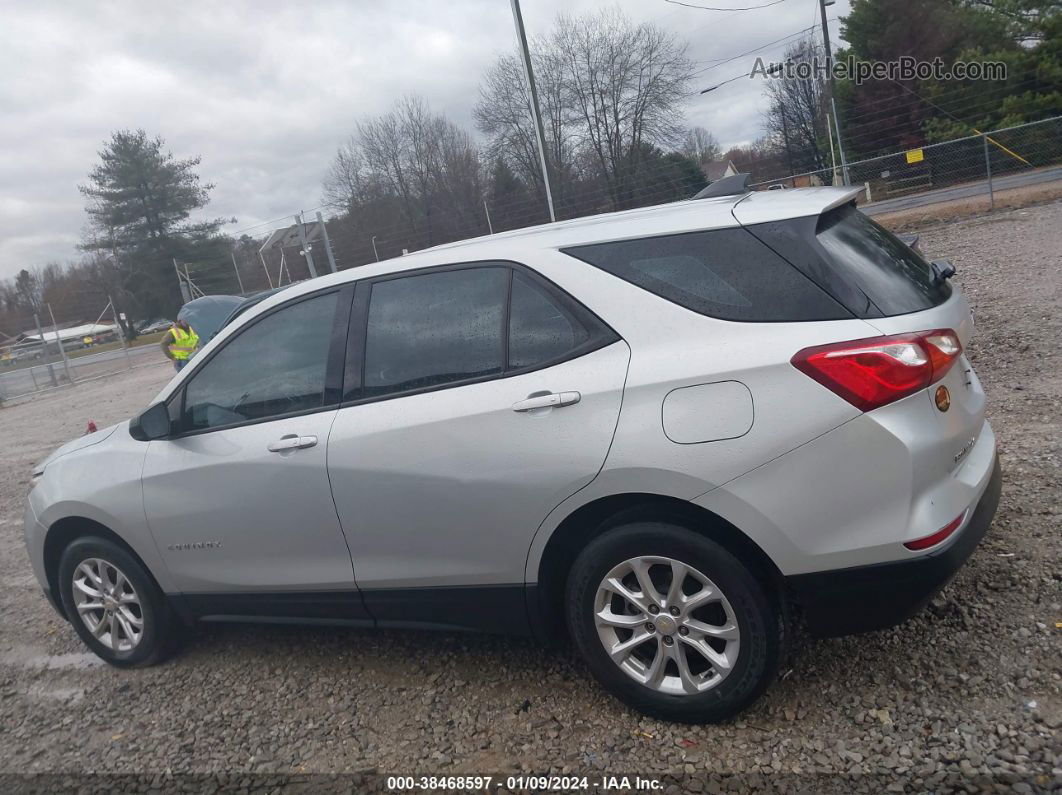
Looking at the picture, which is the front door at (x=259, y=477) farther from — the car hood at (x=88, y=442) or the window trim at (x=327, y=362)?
the car hood at (x=88, y=442)

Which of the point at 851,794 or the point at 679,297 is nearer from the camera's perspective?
the point at 851,794

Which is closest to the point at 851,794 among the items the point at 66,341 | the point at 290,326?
the point at 290,326

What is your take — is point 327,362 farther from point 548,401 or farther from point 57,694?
point 57,694

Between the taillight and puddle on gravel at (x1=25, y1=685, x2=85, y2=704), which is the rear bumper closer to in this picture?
the taillight

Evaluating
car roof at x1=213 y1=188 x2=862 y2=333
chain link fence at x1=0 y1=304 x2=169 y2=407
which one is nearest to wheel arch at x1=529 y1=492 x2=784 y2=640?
car roof at x1=213 y1=188 x2=862 y2=333

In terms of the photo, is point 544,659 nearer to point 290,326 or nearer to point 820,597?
point 820,597

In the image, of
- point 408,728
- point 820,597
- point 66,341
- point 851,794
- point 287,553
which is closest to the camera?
point 851,794

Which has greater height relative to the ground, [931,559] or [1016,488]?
[931,559]

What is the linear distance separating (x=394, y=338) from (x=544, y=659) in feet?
5.08

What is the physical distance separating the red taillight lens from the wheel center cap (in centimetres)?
80

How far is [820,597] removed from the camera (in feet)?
8.80

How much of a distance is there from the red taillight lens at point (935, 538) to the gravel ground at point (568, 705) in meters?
0.62

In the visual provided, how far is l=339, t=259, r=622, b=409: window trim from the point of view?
2.98m

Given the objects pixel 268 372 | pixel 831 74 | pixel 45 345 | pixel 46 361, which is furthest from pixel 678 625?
pixel 45 345
